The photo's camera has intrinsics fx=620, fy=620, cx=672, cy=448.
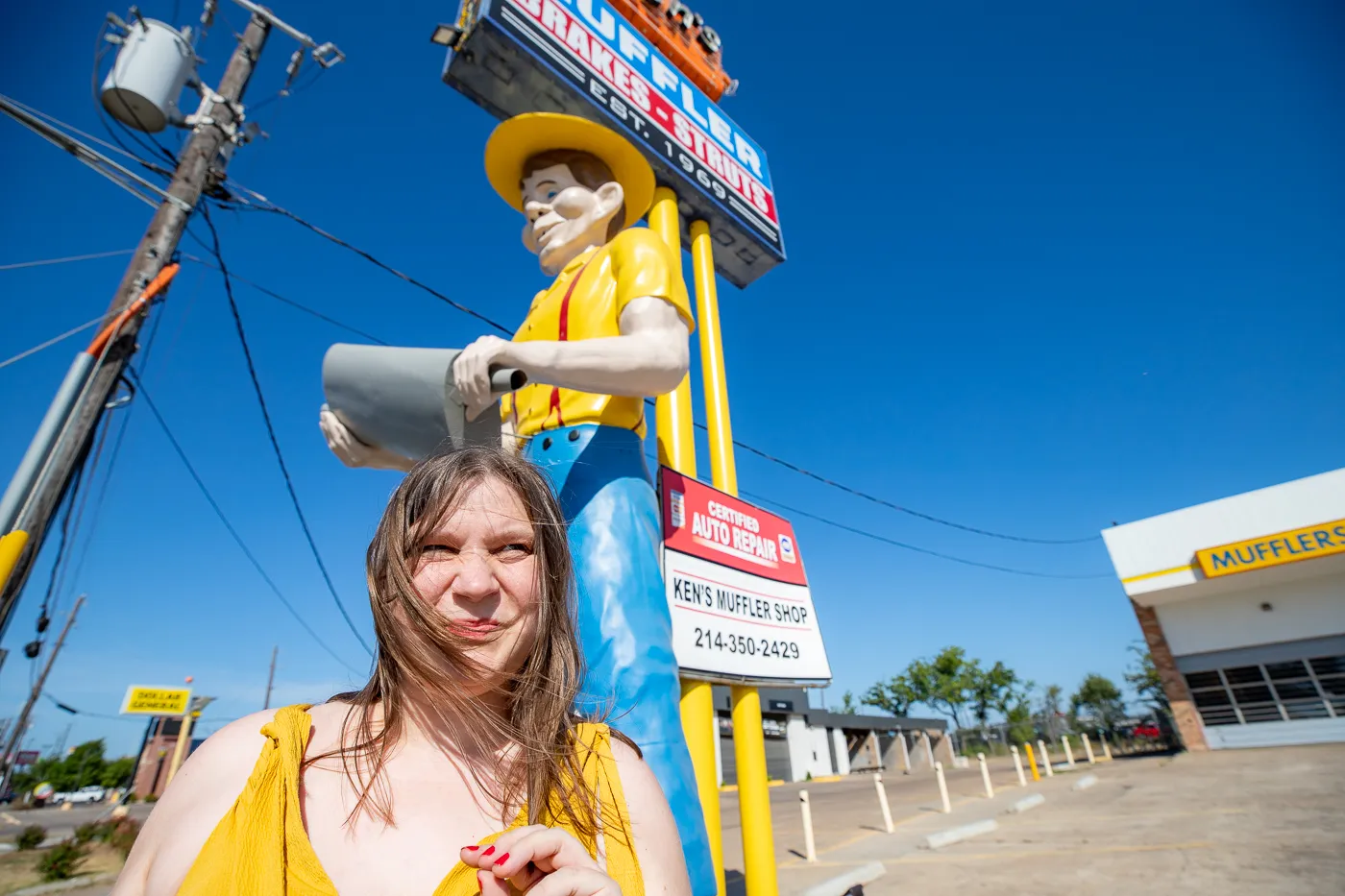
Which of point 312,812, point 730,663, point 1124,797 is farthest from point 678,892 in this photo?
point 1124,797

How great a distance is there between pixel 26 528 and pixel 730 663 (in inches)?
158

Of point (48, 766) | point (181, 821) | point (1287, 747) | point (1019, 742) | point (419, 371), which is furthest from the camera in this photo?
point (48, 766)

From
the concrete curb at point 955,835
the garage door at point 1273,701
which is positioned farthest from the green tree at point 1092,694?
the concrete curb at point 955,835

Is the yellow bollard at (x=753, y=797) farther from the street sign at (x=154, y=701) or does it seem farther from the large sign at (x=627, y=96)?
the street sign at (x=154, y=701)

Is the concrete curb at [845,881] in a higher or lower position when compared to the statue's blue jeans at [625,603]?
lower

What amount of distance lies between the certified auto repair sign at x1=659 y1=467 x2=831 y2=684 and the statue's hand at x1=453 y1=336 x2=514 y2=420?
0.89m

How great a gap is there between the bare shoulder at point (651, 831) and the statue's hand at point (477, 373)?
90 centimetres

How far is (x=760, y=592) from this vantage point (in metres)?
2.56

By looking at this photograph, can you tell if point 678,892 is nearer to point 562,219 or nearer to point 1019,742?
point 562,219

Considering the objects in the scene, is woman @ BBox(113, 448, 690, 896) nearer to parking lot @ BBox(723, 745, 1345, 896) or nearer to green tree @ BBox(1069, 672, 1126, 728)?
parking lot @ BBox(723, 745, 1345, 896)


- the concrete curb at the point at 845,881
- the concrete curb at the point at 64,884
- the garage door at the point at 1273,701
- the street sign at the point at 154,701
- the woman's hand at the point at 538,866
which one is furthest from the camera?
the street sign at the point at 154,701

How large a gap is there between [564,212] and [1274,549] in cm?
1566

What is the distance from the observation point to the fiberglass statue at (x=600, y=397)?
57.1 inches

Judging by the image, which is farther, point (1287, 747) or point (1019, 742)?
point (1019, 742)
